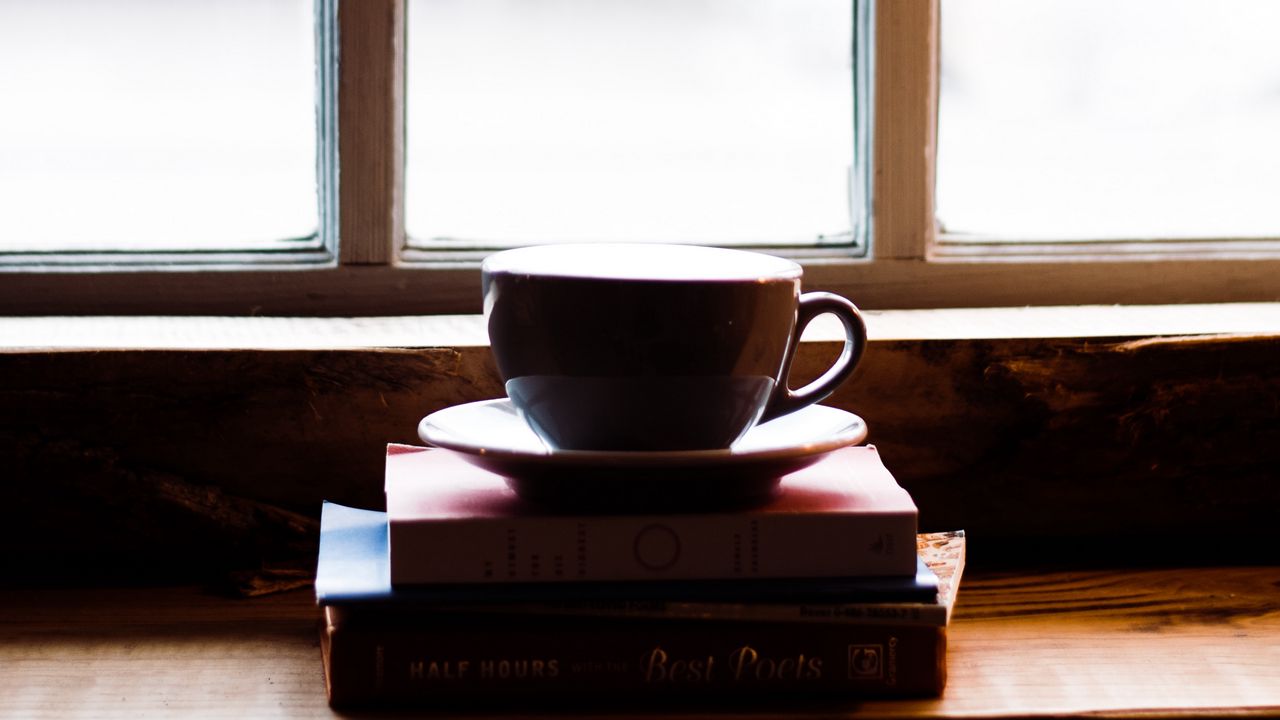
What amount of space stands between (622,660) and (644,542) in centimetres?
7

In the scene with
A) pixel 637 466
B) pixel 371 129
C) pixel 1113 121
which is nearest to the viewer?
pixel 637 466

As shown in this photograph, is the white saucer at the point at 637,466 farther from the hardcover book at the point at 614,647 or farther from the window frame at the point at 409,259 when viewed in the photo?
the window frame at the point at 409,259

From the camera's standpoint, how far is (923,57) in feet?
3.45

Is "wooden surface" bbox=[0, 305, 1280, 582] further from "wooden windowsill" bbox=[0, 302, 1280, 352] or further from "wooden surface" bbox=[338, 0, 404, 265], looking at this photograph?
"wooden surface" bbox=[338, 0, 404, 265]

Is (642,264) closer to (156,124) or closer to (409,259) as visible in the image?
(409,259)

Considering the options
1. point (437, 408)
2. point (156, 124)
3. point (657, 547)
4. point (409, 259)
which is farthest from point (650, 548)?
point (156, 124)

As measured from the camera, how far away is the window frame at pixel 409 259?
102cm

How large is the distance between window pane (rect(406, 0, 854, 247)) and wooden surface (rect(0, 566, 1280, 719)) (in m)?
0.38

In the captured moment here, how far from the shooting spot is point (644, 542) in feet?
2.21

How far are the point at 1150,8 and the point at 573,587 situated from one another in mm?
814

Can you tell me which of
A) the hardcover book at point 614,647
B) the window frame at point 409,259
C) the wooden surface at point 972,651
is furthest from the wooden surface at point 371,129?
the hardcover book at point 614,647

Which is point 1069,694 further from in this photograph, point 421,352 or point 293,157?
point 293,157

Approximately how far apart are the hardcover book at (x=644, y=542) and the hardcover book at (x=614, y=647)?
0.01 m

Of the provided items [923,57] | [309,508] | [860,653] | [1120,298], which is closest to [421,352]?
[309,508]
